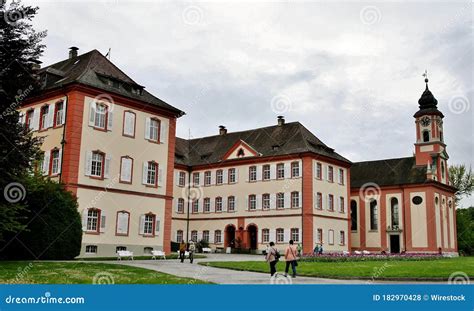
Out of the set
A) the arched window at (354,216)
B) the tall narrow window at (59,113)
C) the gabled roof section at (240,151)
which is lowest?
the arched window at (354,216)

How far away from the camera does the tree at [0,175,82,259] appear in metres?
26.0

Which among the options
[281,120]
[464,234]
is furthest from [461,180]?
[281,120]

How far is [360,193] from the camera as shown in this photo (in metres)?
60.9

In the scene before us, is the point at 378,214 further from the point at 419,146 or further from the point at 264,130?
the point at 264,130

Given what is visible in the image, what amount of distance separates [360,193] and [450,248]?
11008mm

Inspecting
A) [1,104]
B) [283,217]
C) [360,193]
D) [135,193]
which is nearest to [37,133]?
[135,193]

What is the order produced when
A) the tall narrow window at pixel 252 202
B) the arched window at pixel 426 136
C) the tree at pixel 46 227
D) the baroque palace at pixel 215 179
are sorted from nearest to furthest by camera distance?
the tree at pixel 46 227
the baroque palace at pixel 215 179
the tall narrow window at pixel 252 202
the arched window at pixel 426 136

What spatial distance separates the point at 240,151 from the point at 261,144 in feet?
7.13

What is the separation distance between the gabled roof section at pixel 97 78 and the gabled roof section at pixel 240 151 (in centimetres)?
1521

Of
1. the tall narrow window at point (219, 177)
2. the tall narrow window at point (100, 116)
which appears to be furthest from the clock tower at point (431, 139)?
the tall narrow window at point (100, 116)

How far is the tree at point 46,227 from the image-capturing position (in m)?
26.0

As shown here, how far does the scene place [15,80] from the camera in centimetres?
1986

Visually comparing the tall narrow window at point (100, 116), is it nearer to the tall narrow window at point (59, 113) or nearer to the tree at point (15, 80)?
the tall narrow window at point (59, 113)

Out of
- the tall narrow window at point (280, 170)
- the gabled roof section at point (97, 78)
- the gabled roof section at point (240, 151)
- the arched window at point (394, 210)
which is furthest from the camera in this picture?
the arched window at point (394, 210)
